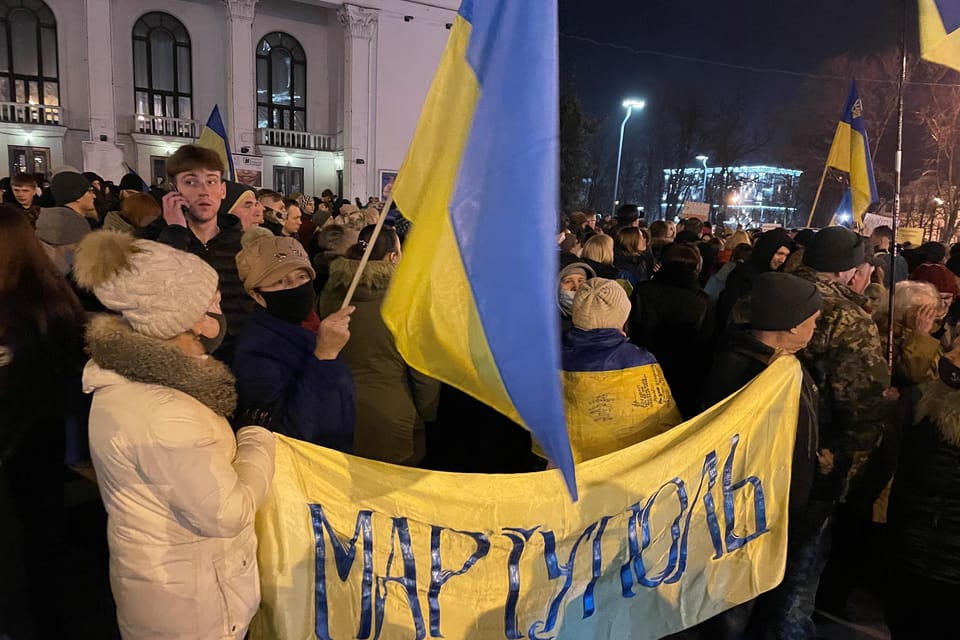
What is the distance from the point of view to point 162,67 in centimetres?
2945

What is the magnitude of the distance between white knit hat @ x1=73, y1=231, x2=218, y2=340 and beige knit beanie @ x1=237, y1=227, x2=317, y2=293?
2.72 ft

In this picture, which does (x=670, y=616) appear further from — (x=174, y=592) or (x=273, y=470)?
(x=174, y=592)

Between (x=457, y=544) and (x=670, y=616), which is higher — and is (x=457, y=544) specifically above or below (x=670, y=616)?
above

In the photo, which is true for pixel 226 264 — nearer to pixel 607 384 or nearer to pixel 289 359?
pixel 289 359

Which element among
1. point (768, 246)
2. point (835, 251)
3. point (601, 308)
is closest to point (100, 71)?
point (768, 246)

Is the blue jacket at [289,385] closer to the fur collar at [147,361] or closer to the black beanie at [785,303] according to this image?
the fur collar at [147,361]

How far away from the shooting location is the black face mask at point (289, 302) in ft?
9.39

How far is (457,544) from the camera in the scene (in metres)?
2.46

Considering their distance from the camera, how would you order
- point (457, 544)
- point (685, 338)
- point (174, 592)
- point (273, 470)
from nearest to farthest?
point (174, 592) → point (273, 470) → point (457, 544) → point (685, 338)

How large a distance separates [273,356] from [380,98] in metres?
30.5

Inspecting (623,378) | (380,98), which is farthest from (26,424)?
(380,98)

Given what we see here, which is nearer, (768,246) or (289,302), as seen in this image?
(289,302)

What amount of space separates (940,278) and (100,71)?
30.3m

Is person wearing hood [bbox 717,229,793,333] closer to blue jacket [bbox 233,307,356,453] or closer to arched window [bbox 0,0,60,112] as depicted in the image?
blue jacket [bbox 233,307,356,453]
